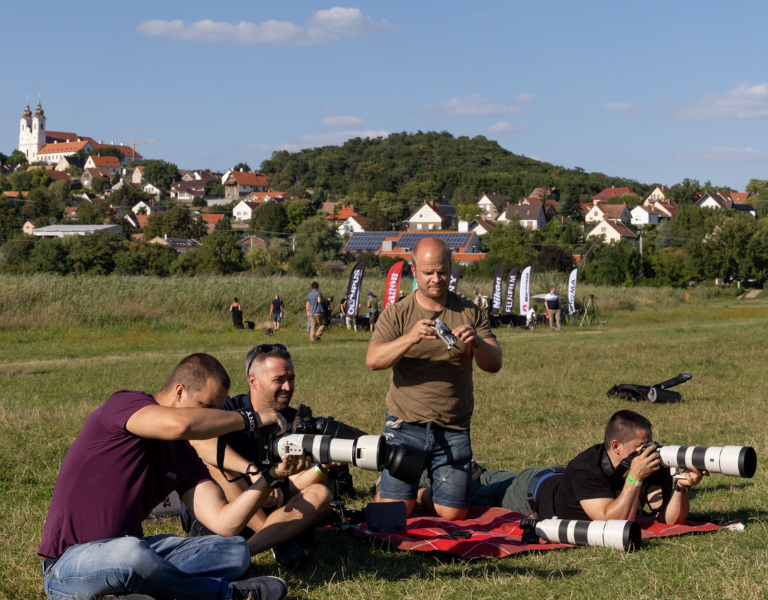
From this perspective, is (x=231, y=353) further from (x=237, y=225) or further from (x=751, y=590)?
(x=237, y=225)

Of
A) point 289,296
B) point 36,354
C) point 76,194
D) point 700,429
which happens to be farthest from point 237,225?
point 700,429

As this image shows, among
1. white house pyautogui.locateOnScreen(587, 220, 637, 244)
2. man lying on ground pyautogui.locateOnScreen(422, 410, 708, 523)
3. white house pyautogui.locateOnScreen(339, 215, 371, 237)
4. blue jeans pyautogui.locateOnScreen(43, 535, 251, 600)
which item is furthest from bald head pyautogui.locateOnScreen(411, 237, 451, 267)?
white house pyautogui.locateOnScreen(339, 215, 371, 237)

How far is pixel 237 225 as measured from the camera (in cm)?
13975

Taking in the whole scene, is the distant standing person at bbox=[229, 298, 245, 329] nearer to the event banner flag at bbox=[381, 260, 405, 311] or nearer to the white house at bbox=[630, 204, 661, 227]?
the event banner flag at bbox=[381, 260, 405, 311]

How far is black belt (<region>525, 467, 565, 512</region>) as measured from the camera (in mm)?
5603

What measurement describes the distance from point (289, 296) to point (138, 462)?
86.2 feet

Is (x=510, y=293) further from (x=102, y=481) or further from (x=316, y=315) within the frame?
(x=102, y=481)

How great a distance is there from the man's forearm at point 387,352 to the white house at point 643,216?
152327 millimetres

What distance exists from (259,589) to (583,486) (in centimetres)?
235

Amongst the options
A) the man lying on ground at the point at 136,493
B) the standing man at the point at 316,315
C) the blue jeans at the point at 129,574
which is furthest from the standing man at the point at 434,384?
the standing man at the point at 316,315

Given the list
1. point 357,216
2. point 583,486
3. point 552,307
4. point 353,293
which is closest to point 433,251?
A: point 583,486

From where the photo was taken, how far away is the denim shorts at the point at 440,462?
5371 mm

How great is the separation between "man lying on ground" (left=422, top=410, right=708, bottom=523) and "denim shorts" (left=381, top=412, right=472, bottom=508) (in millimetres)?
324

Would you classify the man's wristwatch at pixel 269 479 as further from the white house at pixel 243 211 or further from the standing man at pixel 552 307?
the white house at pixel 243 211
